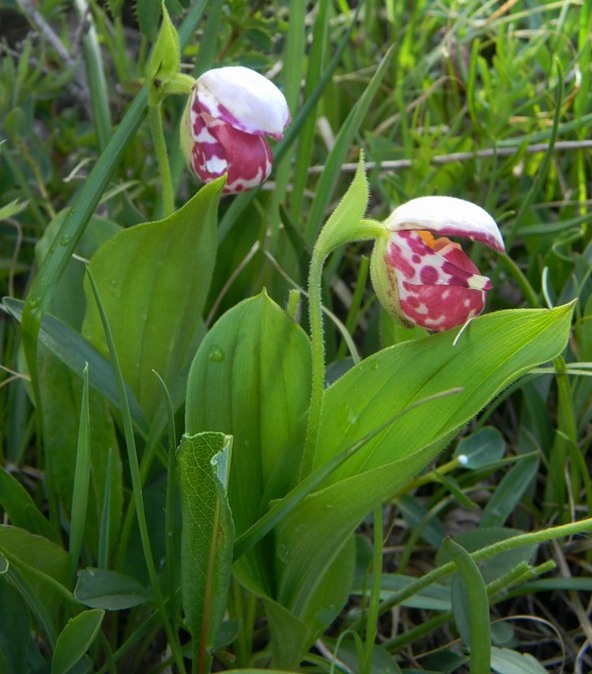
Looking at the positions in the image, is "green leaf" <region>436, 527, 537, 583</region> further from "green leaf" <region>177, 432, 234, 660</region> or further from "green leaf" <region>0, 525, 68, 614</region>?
"green leaf" <region>0, 525, 68, 614</region>

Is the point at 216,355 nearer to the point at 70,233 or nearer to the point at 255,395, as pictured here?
the point at 255,395

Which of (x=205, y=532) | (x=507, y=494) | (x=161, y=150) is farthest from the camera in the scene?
(x=507, y=494)

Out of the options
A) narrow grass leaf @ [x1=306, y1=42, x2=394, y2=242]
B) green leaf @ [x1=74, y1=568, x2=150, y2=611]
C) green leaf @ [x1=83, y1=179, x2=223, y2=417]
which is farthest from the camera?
narrow grass leaf @ [x1=306, y1=42, x2=394, y2=242]

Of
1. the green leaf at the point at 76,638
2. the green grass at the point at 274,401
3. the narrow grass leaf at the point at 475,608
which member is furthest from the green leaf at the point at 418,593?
the green leaf at the point at 76,638

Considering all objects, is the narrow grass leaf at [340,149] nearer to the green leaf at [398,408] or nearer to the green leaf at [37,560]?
the green leaf at [398,408]

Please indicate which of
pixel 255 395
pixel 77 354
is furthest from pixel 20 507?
pixel 255 395

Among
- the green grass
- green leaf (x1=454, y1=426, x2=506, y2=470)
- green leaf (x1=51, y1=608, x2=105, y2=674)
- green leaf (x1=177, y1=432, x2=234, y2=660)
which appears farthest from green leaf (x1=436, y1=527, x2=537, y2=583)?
green leaf (x1=51, y1=608, x2=105, y2=674)

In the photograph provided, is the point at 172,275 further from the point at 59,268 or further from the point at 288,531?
the point at 288,531
